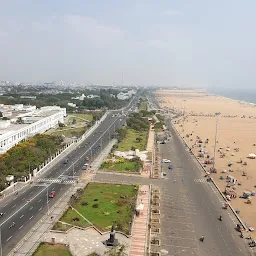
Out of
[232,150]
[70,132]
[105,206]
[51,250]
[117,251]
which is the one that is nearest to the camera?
[117,251]

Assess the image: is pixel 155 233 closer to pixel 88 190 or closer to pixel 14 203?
pixel 88 190

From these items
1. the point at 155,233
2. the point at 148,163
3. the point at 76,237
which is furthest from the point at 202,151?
the point at 76,237

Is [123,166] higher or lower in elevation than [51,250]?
higher

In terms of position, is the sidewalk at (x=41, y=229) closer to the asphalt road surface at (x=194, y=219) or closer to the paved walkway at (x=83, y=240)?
the paved walkway at (x=83, y=240)

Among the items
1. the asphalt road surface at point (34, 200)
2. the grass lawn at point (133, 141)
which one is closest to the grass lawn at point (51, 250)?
the asphalt road surface at point (34, 200)

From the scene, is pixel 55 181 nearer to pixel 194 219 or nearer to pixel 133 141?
pixel 194 219

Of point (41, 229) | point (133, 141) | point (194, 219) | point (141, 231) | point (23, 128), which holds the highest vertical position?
point (23, 128)

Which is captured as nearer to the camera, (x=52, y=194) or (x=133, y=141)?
(x=52, y=194)

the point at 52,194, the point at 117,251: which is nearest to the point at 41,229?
the point at 117,251
